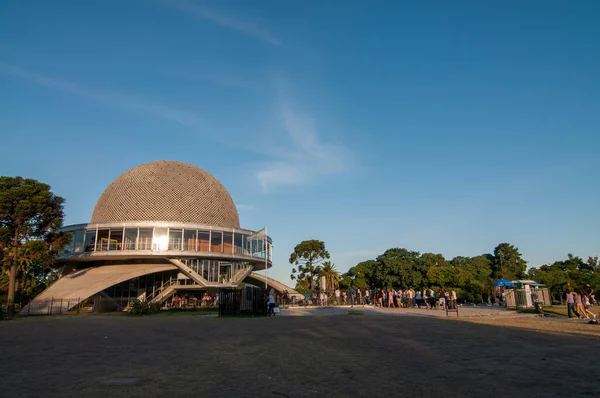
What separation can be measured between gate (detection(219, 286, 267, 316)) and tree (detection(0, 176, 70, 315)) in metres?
14.3

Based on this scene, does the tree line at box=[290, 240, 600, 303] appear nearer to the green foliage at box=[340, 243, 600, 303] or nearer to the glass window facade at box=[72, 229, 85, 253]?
the green foliage at box=[340, 243, 600, 303]

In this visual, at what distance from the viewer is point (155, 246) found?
1588 inches

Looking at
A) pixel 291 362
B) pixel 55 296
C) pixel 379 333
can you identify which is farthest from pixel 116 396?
pixel 55 296

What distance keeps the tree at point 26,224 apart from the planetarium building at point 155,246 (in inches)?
273

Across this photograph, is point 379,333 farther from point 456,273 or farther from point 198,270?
point 456,273

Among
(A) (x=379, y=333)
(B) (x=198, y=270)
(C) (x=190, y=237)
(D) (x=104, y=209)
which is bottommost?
(A) (x=379, y=333)

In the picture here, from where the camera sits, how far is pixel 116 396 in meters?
4.50

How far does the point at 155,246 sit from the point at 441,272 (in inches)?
1325

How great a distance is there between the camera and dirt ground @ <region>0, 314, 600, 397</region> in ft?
15.5

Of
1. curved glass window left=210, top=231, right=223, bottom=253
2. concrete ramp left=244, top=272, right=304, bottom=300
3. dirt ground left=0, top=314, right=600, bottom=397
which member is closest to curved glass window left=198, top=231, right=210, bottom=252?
curved glass window left=210, top=231, right=223, bottom=253

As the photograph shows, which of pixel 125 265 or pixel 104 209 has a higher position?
pixel 104 209

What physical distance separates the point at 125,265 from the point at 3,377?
130 feet

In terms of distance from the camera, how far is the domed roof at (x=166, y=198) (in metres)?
44.1

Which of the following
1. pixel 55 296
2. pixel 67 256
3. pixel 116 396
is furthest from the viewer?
pixel 67 256
